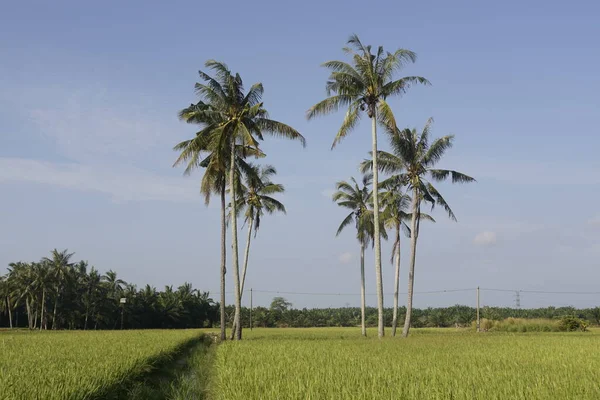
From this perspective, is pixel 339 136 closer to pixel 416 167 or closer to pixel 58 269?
pixel 416 167

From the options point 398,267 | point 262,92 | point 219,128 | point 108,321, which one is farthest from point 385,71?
Answer: point 108,321

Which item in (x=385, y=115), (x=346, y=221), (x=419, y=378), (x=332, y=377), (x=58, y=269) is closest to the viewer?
(x=419, y=378)

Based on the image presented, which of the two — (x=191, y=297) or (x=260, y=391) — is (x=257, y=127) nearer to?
(x=260, y=391)

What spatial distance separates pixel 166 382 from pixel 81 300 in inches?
2455

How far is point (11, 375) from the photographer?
10539 mm

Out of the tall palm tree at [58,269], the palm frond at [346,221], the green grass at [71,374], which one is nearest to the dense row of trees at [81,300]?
the tall palm tree at [58,269]

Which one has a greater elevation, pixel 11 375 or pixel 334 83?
pixel 334 83

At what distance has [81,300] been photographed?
72.6 m

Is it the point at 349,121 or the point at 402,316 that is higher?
the point at 349,121

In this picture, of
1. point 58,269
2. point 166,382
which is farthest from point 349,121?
point 58,269

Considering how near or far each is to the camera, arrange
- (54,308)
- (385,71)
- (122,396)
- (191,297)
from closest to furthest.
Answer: (122,396), (385,71), (54,308), (191,297)

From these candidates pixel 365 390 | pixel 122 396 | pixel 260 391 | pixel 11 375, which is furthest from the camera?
pixel 122 396

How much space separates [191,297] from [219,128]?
55503 mm

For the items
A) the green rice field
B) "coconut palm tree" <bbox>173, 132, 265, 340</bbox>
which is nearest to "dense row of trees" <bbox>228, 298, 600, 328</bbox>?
"coconut palm tree" <bbox>173, 132, 265, 340</bbox>
